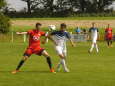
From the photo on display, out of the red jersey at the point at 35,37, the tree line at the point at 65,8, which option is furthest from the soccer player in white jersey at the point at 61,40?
the tree line at the point at 65,8

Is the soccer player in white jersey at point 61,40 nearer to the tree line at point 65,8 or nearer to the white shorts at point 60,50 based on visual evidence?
the white shorts at point 60,50

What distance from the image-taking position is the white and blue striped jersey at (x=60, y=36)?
62.3ft

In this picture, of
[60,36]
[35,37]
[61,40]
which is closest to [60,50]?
[61,40]

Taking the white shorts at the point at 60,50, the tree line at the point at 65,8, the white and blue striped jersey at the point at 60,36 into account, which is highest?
the white and blue striped jersey at the point at 60,36

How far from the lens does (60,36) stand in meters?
19.0

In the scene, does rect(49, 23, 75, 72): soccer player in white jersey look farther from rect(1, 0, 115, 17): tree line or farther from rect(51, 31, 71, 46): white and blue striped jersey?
rect(1, 0, 115, 17): tree line

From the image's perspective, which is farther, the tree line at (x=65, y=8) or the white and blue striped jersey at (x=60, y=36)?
the tree line at (x=65, y=8)

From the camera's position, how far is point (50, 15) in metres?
91.9

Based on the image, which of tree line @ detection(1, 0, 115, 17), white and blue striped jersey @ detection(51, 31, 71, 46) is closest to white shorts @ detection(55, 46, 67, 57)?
white and blue striped jersey @ detection(51, 31, 71, 46)

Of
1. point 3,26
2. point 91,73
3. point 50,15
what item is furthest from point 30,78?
point 50,15

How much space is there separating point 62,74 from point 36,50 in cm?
131

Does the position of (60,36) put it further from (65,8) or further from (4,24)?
(65,8)

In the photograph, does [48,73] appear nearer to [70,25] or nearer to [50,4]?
[70,25]

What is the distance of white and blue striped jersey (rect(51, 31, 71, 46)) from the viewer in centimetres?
1898
